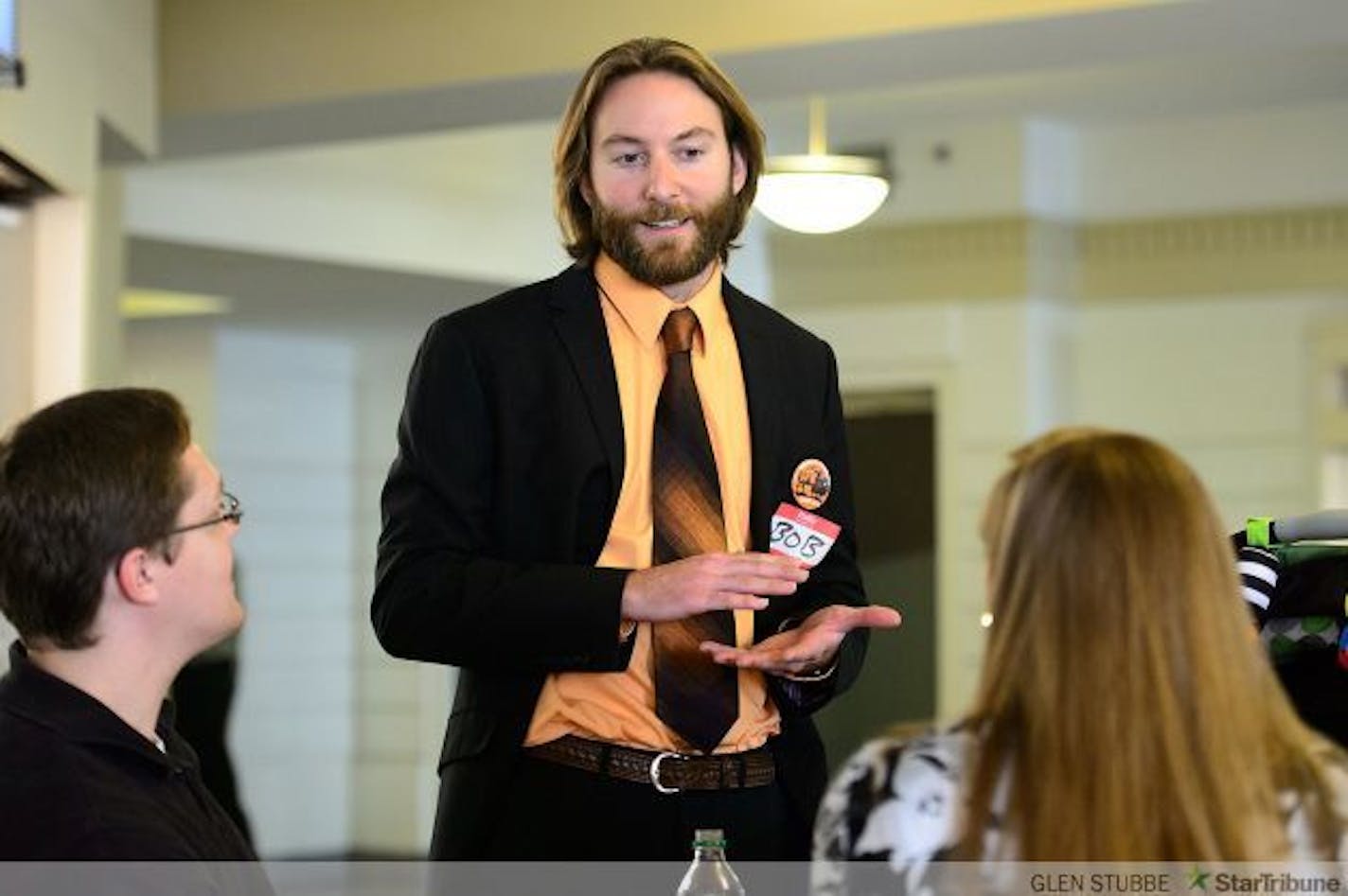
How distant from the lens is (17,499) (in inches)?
79.9

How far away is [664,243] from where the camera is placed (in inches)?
104

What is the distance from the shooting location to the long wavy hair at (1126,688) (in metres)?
1.67

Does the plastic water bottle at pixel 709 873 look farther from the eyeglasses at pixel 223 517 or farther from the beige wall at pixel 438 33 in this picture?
the beige wall at pixel 438 33

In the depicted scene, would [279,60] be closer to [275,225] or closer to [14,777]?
[275,225]

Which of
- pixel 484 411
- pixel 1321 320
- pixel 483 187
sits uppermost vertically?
pixel 483 187

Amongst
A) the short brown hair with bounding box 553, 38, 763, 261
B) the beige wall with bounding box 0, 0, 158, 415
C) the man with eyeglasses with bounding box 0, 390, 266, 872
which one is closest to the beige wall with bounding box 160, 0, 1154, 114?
the beige wall with bounding box 0, 0, 158, 415

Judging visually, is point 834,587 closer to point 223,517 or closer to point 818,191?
point 223,517

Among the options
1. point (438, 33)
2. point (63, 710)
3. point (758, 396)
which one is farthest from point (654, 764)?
point (438, 33)

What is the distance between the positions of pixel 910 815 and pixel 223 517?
80 cm

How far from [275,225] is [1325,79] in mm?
4340

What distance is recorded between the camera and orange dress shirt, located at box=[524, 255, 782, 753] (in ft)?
8.27

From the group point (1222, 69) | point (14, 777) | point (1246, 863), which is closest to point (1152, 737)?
point (1246, 863)

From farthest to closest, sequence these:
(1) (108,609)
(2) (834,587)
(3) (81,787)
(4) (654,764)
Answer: (2) (834,587) < (4) (654,764) < (1) (108,609) < (3) (81,787)

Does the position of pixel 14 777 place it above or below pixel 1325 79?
below
